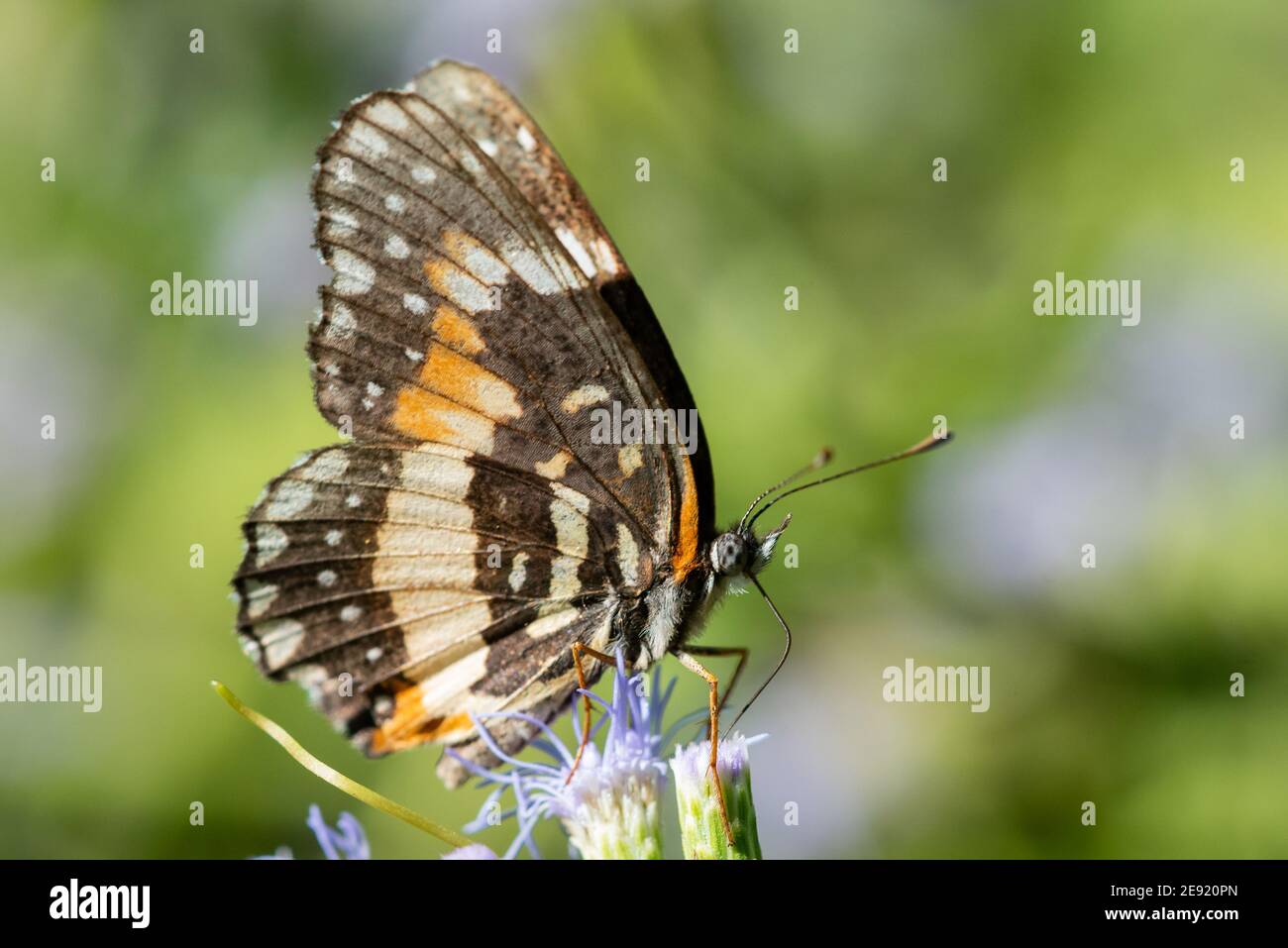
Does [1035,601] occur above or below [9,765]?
above

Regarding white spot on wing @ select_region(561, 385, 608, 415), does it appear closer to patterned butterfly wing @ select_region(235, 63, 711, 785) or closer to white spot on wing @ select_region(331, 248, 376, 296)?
patterned butterfly wing @ select_region(235, 63, 711, 785)

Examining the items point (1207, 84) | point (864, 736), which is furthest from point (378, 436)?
point (1207, 84)

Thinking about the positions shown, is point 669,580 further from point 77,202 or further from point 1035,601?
point 77,202

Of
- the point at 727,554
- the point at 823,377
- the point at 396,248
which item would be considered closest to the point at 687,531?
the point at 727,554

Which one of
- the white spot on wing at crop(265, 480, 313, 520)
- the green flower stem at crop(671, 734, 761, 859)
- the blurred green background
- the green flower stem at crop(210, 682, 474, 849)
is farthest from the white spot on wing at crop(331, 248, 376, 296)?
the blurred green background

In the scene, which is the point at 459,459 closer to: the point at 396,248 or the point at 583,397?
the point at 583,397

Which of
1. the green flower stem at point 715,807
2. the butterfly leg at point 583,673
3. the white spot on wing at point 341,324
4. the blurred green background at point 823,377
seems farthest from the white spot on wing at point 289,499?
the blurred green background at point 823,377
